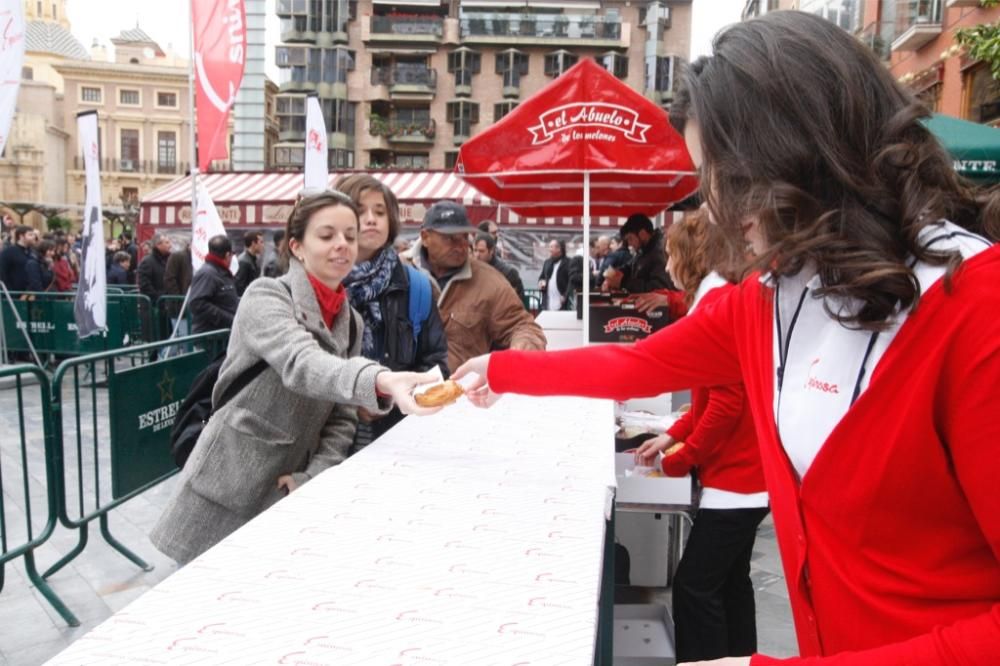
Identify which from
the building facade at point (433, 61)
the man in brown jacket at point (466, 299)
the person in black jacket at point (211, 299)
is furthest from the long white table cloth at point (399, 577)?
the building facade at point (433, 61)

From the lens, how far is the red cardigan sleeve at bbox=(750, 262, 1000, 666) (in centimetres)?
87

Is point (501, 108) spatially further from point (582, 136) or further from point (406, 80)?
point (582, 136)

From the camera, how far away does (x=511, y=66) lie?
47.8 meters

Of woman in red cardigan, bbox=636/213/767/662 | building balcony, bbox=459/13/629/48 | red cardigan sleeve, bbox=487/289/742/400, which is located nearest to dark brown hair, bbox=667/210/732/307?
woman in red cardigan, bbox=636/213/767/662

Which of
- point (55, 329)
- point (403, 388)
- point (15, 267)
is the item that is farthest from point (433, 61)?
point (403, 388)

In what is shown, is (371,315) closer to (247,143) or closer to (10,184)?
(247,143)

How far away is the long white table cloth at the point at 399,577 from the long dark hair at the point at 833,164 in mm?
650

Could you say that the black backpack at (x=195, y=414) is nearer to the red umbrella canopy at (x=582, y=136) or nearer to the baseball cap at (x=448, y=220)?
the baseball cap at (x=448, y=220)

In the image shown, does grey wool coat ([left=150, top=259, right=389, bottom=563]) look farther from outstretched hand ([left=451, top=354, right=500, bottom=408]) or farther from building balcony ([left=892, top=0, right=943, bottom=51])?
building balcony ([left=892, top=0, right=943, bottom=51])

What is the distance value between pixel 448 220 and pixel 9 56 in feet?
13.9

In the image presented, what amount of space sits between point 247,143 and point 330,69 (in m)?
15.4

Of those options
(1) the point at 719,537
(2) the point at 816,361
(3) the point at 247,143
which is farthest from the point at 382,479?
(3) the point at 247,143

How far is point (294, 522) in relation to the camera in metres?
1.65

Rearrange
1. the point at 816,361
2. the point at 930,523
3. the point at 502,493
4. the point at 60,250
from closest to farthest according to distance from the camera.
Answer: the point at 930,523
the point at 816,361
the point at 502,493
the point at 60,250
